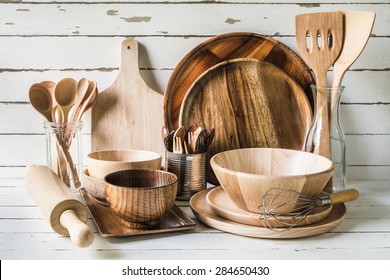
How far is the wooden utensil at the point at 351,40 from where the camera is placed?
1.07 m

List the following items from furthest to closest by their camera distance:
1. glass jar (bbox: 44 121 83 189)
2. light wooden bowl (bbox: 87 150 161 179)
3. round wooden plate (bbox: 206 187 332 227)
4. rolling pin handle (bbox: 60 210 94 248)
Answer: glass jar (bbox: 44 121 83 189) < light wooden bowl (bbox: 87 150 161 179) < round wooden plate (bbox: 206 187 332 227) < rolling pin handle (bbox: 60 210 94 248)

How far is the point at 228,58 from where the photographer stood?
1.20 metres

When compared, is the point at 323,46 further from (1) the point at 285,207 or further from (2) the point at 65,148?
(2) the point at 65,148

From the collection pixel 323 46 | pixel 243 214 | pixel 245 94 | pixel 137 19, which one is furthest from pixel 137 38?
pixel 243 214

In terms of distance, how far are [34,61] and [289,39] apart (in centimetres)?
62

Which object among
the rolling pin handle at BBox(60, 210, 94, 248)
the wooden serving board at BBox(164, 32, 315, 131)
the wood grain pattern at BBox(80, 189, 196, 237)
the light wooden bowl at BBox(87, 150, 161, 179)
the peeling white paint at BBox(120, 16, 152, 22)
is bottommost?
the wood grain pattern at BBox(80, 189, 196, 237)

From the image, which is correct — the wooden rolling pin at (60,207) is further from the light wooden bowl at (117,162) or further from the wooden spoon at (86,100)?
the wooden spoon at (86,100)

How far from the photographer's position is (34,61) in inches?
48.2

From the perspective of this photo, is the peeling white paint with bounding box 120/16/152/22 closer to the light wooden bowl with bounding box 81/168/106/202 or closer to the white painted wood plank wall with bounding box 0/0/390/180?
the white painted wood plank wall with bounding box 0/0/390/180

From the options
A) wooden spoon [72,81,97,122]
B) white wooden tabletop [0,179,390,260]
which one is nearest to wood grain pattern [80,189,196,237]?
white wooden tabletop [0,179,390,260]

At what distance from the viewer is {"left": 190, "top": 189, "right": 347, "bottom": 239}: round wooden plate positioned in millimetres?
869

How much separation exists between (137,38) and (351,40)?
1.61 feet

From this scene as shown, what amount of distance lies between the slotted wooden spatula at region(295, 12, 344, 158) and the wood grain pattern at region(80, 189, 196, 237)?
14.1 inches

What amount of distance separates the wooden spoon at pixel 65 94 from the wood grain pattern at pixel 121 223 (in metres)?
0.25
